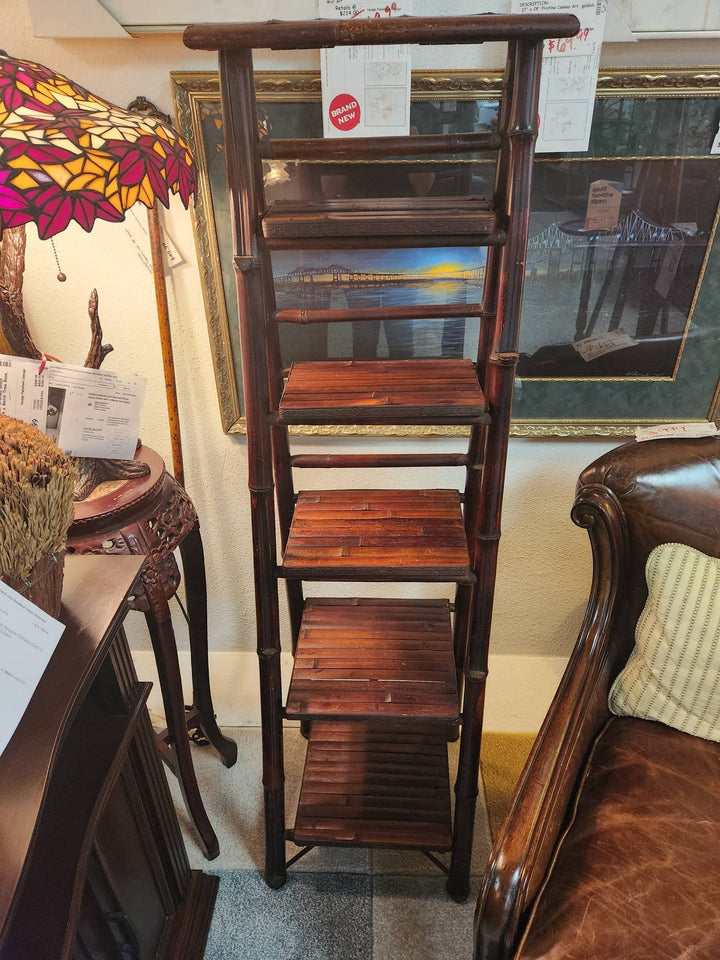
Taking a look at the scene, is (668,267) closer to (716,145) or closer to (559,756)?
(716,145)

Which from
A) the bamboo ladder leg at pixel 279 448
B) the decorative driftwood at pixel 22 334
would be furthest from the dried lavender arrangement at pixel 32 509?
the bamboo ladder leg at pixel 279 448

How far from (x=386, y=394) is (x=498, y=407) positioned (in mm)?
177

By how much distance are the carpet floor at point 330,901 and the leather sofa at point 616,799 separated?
0.44 metres

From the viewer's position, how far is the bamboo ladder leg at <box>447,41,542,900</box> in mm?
788

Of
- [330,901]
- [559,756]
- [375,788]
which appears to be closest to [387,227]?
[559,756]

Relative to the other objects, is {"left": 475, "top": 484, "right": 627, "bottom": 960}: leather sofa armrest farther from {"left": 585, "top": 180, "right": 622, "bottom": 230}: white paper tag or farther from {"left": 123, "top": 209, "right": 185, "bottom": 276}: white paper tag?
{"left": 123, "top": 209, "right": 185, "bottom": 276}: white paper tag

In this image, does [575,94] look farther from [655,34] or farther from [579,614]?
[579,614]

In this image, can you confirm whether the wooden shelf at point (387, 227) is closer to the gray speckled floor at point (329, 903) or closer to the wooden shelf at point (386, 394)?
the wooden shelf at point (386, 394)

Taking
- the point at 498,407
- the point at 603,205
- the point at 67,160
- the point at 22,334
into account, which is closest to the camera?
the point at 67,160

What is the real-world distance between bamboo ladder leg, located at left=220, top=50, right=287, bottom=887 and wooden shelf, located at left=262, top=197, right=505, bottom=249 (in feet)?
0.15

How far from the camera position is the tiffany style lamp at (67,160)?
76 cm

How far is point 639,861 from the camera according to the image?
0.94 metres

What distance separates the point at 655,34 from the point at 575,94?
0.16 meters

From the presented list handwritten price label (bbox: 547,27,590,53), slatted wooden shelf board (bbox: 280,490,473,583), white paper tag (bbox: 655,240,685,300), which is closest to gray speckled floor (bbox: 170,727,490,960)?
slatted wooden shelf board (bbox: 280,490,473,583)
